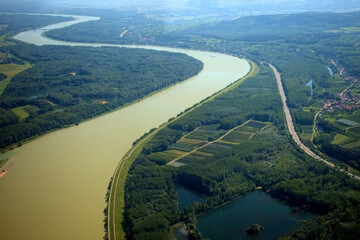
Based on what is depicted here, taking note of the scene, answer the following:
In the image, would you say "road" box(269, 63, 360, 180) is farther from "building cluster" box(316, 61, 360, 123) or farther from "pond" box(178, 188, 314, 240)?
"pond" box(178, 188, 314, 240)

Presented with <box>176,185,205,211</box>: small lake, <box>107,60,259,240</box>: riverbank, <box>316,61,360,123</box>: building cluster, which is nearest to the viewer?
<box>107,60,259,240</box>: riverbank

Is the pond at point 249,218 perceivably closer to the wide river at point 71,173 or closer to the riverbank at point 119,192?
the riverbank at point 119,192

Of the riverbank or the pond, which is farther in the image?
the riverbank

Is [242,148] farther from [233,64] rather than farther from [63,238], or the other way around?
[233,64]

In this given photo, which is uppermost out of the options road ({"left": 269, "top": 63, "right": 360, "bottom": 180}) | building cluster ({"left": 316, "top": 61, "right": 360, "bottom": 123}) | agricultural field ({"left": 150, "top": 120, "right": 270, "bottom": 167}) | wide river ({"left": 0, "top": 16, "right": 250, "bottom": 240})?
building cluster ({"left": 316, "top": 61, "right": 360, "bottom": 123})

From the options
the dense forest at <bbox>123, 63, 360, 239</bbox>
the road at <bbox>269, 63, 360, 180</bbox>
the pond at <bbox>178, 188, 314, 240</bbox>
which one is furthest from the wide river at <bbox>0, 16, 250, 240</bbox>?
the road at <bbox>269, 63, 360, 180</bbox>

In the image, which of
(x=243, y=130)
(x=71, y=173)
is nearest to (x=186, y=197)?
(x=71, y=173)

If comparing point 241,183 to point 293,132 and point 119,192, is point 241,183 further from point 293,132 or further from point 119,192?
point 293,132
